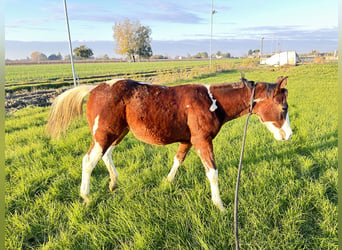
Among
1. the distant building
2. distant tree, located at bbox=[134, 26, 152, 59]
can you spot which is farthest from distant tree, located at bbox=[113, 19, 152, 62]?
the distant building

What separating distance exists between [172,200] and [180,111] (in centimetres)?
121

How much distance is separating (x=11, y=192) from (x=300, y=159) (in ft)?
16.3

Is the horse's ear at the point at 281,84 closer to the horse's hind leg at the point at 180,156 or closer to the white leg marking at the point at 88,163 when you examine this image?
the horse's hind leg at the point at 180,156

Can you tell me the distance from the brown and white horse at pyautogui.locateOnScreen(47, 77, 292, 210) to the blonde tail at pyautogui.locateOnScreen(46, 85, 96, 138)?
20 cm

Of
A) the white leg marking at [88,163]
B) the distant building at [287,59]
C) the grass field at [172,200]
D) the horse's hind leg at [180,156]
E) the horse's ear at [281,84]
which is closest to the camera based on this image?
the grass field at [172,200]

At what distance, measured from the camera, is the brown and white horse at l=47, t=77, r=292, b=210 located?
263 centimetres

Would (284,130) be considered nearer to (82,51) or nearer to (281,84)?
(281,84)

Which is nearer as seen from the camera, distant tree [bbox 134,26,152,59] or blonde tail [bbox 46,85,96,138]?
blonde tail [bbox 46,85,96,138]

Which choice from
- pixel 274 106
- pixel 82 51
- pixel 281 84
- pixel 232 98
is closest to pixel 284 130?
pixel 274 106

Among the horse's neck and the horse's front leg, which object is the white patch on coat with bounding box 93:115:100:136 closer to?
the horse's front leg

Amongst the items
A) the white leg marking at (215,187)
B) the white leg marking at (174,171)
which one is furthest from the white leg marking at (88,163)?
the white leg marking at (215,187)

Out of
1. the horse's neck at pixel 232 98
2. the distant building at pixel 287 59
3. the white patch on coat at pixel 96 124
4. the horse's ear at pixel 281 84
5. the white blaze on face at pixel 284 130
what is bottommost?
the white blaze on face at pixel 284 130

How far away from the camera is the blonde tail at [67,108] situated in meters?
2.87

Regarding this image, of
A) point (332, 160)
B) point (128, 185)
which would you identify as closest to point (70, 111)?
point (128, 185)
